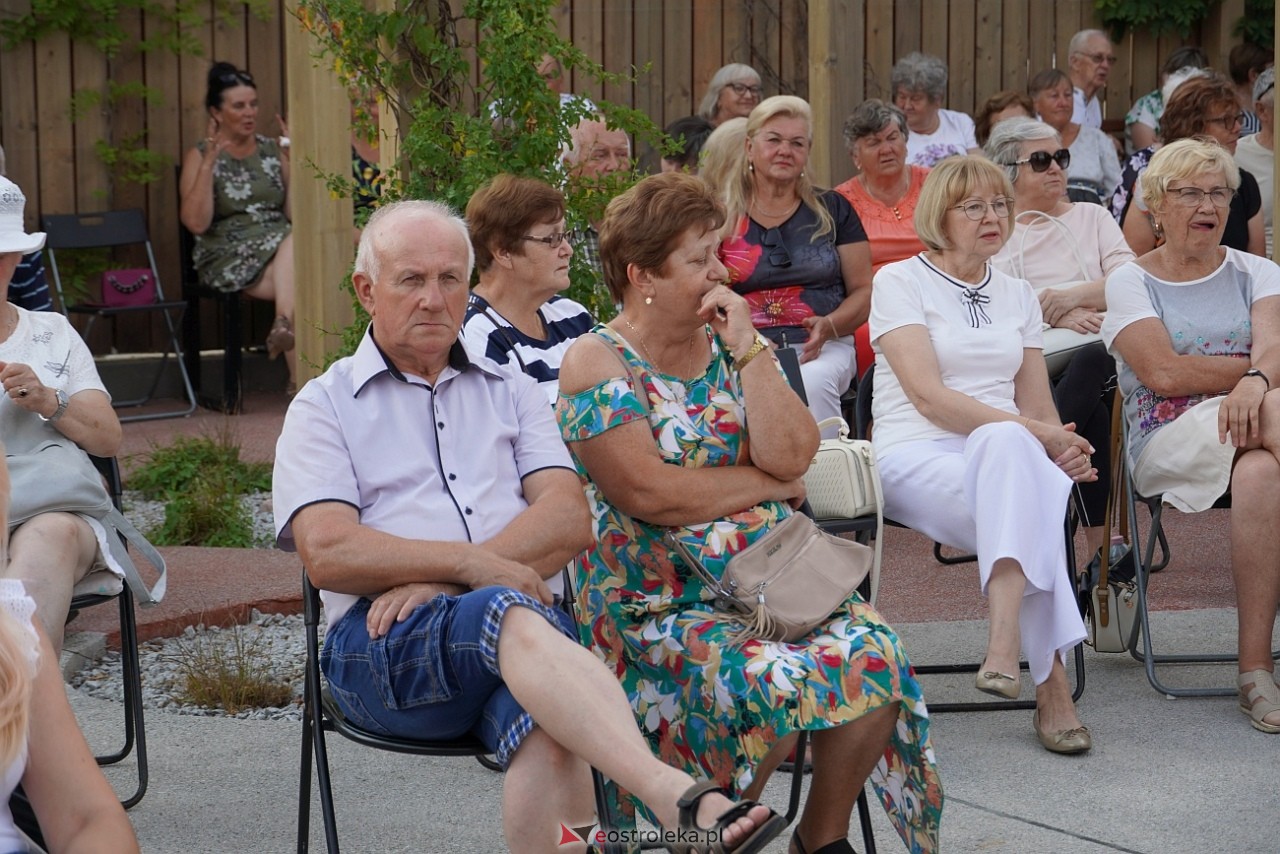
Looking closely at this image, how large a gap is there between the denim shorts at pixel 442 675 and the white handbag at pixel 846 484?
111 cm

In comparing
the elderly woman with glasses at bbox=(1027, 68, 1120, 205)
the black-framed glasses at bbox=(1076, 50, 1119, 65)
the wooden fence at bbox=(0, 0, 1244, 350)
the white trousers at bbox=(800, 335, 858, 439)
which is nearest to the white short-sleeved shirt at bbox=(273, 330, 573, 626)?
the white trousers at bbox=(800, 335, 858, 439)

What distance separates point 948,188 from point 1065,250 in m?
1.35

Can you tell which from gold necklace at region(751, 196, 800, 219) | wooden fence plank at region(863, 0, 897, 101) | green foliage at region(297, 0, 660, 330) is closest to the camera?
green foliage at region(297, 0, 660, 330)

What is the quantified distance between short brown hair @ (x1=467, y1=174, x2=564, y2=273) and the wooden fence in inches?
142

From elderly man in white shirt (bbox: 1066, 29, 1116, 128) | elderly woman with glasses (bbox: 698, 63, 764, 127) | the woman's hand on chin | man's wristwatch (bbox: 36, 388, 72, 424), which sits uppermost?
elderly man in white shirt (bbox: 1066, 29, 1116, 128)

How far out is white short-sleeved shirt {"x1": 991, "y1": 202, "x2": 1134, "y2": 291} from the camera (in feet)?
18.6

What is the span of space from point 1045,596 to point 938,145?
4.61 m

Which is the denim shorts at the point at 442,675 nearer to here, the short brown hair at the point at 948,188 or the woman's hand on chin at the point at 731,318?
the woman's hand on chin at the point at 731,318

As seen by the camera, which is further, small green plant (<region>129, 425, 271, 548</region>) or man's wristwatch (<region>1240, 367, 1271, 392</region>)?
small green plant (<region>129, 425, 271, 548</region>)

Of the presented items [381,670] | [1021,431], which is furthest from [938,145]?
[381,670]

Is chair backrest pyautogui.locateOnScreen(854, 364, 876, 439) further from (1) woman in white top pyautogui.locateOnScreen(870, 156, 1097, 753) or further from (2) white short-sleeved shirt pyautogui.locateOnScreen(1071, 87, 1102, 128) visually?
(2) white short-sleeved shirt pyautogui.locateOnScreen(1071, 87, 1102, 128)

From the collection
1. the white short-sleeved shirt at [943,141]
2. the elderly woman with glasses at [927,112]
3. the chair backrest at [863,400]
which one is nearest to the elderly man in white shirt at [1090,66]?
the white short-sleeved shirt at [943,141]

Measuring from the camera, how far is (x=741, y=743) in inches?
122

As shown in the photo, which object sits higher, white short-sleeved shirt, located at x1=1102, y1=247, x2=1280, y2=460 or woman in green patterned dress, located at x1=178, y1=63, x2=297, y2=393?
woman in green patterned dress, located at x1=178, y1=63, x2=297, y2=393
